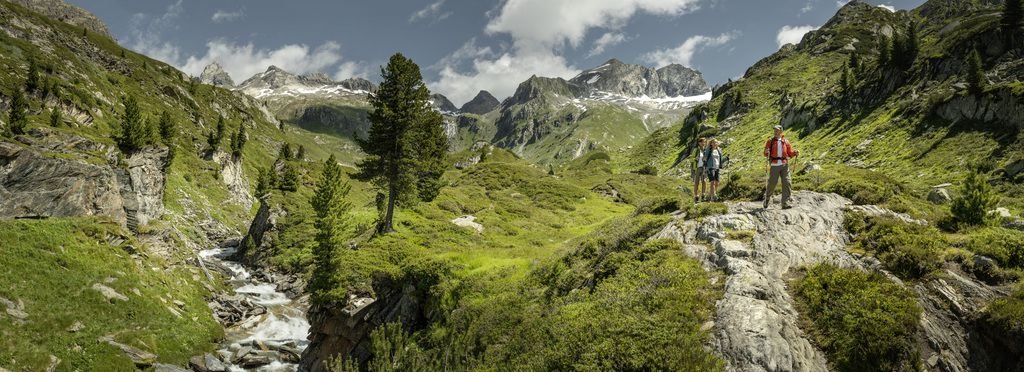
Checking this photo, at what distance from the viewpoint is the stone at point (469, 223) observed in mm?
38753

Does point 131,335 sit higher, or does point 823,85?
point 823,85

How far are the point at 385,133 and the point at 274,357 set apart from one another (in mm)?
Result: 19999

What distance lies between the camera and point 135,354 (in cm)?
2798

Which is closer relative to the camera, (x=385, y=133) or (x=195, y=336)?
(x=195, y=336)

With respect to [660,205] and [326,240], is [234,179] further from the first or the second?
[660,205]

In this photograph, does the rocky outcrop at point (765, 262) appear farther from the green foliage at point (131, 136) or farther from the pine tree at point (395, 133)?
the green foliage at point (131, 136)

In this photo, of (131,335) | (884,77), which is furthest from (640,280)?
(884,77)

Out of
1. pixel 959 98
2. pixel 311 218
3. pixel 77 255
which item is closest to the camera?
pixel 77 255

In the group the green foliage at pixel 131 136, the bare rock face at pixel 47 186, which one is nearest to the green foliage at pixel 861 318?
the bare rock face at pixel 47 186

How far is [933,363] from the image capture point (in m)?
8.64

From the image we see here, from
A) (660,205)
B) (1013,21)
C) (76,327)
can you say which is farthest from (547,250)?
(1013,21)

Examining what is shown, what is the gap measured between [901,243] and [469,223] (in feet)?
107

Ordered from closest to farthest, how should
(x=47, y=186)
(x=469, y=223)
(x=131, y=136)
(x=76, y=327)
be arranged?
(x=76, y=327)
(x=47, y=186)
(x=469, y=223)
(x=131, y=136)

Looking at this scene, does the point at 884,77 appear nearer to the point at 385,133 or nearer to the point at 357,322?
the point at 385,133
